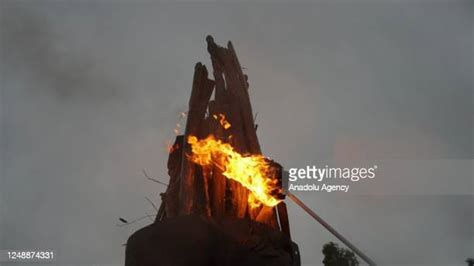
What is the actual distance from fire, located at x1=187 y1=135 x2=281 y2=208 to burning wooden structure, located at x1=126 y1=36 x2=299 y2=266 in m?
0.02

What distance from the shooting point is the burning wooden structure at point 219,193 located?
31.1ft

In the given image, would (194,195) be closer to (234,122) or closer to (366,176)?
(234,122)

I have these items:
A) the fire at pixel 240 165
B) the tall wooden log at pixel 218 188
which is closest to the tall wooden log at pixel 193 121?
the fire at pixel 240 165

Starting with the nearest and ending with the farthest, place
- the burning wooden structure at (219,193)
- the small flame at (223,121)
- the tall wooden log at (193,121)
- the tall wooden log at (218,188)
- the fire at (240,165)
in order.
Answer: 1. the burning wooden structure at (219,193)
2. the fire at (240,165)
3. the tall wooden log at (218,188)
4. the tall wooden log at (193,121)
5. the small flame at (223,121)

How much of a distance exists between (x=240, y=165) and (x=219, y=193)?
1.04 meters

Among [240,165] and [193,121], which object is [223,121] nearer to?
[193,121]

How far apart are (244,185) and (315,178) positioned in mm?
1208

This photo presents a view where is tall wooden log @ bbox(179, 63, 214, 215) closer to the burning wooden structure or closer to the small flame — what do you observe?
the burning wooden structure

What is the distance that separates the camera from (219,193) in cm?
1084

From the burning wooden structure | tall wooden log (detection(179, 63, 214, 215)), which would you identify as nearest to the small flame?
the burning wooden structure

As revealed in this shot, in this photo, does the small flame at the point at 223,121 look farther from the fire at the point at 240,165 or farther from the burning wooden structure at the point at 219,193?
the fire at the point at 240,165

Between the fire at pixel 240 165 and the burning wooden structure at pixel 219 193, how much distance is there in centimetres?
2

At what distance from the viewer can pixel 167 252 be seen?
30.8 feet

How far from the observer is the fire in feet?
31.4
